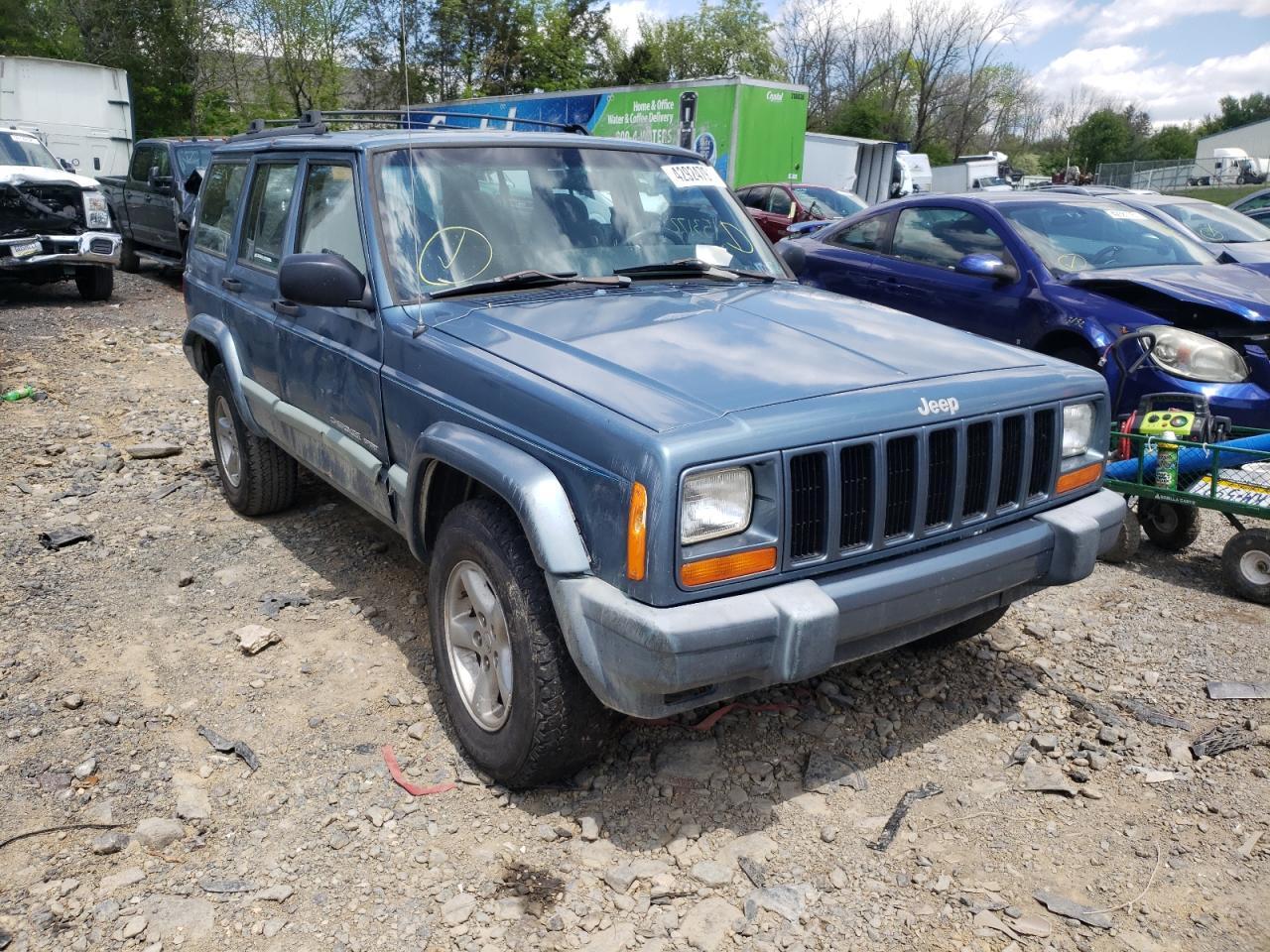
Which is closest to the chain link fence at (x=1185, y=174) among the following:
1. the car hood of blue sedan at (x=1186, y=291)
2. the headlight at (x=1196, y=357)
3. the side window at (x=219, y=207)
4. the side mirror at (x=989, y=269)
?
the car hood of blue sedan at (x=1186, y=291)

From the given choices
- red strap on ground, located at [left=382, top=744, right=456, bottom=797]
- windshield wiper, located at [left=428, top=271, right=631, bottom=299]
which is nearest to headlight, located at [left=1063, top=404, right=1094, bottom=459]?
windshield wiper, located at [left=428, top=271, right=631, bottom=299]

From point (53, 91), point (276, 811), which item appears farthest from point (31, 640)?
point (53, 91)

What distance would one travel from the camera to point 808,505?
2.65m

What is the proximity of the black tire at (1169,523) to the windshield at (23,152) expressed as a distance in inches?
480

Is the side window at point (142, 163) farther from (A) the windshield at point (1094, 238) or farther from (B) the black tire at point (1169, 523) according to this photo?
(B) the black tire at point (1169, 523)

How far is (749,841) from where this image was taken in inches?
114

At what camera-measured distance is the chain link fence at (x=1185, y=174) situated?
147 ft

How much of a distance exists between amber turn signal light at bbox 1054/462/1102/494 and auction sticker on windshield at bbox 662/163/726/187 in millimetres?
1944

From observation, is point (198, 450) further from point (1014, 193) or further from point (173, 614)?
point (1014, 193)

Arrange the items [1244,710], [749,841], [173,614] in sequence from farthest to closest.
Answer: [173,614], [1244,710], [749,841]

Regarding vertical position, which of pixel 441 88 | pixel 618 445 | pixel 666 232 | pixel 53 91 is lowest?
pixel 618 445

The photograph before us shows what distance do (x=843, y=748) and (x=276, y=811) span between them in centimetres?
179

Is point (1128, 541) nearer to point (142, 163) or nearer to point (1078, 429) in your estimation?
point (1078, 429)

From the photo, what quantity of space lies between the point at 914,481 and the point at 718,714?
116cm
